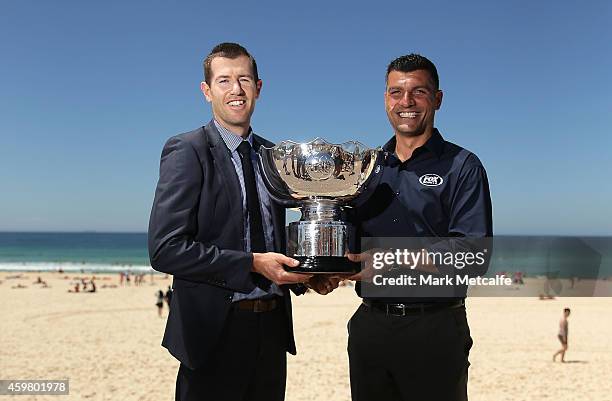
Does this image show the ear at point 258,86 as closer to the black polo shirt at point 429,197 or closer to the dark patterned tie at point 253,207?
the dark patterned tie at point 253,207

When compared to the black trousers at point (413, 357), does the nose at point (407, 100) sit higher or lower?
higher

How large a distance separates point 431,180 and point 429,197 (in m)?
0.09

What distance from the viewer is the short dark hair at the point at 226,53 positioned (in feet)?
11.0

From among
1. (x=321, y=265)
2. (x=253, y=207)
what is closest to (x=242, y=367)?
(x=321, y=265)

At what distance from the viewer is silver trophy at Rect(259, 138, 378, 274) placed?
10.2 ft

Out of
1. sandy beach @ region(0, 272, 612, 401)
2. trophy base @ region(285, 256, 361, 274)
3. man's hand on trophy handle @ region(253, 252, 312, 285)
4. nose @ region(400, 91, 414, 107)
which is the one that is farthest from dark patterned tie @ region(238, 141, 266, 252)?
sandy beach @ region(0, 272, 612, 401)

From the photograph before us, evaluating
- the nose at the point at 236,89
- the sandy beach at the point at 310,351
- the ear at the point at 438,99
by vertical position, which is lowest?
the sandy beach at the point at 310,351

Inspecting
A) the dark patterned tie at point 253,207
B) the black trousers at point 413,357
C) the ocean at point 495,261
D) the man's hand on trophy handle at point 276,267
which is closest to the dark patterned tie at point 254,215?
the dark patterned tie at point 253,207

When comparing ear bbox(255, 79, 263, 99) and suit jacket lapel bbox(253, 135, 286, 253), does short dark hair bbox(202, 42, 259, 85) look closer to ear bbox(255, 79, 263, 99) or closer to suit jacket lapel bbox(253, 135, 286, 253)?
ear bbox(255, 79, 263, 99)

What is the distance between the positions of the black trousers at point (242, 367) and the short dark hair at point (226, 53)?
1220 mm

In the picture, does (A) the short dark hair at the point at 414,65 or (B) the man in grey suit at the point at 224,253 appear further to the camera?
(A) the short dark hair at the point at 414,65

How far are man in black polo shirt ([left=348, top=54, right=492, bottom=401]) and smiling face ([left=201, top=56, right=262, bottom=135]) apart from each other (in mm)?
751

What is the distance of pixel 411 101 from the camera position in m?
3.55

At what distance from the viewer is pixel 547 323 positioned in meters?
20.9
